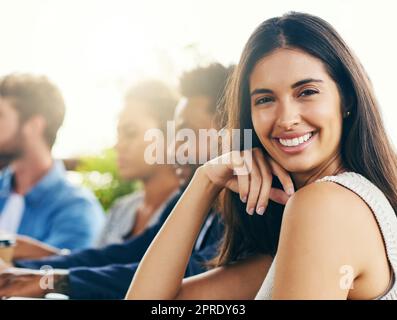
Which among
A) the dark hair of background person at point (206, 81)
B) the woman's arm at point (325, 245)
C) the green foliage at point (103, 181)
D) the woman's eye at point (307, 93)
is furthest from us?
the green foliage at point (103, 181)

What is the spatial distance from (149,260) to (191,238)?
8 cm

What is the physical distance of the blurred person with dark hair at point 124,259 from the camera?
1.20 meters

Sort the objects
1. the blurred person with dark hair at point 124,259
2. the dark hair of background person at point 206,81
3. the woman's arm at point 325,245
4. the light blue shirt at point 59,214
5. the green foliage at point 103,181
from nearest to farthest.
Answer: the woman's arm at point 325,245, the blurred person with dark hair at point 124,259, the dark hair of background person at point 206,81, the light blue shirt at point 59,214, the green foliage at point 103,181

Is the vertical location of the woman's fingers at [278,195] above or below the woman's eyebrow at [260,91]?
below

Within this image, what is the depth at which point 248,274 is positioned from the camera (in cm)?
106

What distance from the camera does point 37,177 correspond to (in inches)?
82.9

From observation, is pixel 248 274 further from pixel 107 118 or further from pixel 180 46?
pixel 107 118

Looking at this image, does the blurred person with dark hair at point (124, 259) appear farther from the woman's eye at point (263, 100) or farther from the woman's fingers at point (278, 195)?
the woman's eye at point (263, 100)

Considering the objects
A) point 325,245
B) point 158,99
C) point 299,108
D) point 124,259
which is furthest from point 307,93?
point 158,99

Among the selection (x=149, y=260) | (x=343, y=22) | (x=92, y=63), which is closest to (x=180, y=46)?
(x=92, y=63)

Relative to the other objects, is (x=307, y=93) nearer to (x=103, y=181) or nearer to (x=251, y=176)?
(x=251, y=176)

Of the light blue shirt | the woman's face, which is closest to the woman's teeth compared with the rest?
the woman's face

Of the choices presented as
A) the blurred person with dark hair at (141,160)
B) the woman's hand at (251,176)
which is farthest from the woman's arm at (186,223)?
the blurred person with dark hair at (141,160)

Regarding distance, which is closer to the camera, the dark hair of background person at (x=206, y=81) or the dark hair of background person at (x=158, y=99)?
the dark hair of background person at (x=206, y=81)
